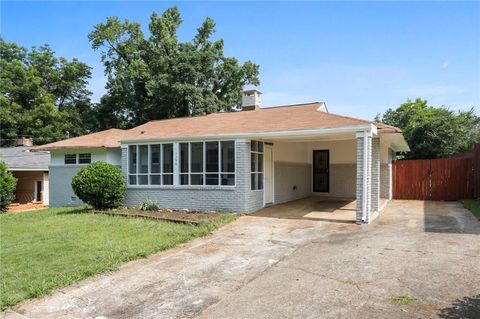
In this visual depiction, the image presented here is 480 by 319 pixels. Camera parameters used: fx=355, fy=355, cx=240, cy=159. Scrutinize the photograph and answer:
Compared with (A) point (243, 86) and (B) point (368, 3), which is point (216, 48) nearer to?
(A) point (243, 86)

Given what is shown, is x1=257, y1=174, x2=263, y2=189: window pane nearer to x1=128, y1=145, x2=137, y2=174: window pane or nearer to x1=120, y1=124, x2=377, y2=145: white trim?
x1=120, y1=124, x2=377, y2=145: white trim

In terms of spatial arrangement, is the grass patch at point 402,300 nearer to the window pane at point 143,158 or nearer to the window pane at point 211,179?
the window pane at point 211,179

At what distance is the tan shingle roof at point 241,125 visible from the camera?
10781mm

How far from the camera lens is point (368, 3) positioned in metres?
10.3

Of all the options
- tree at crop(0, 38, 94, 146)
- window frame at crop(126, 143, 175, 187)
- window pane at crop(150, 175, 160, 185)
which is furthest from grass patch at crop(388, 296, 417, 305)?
tree at crop(0, 38, 94, 146)

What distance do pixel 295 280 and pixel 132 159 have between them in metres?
10.1

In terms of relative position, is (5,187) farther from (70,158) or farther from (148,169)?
(148,169)

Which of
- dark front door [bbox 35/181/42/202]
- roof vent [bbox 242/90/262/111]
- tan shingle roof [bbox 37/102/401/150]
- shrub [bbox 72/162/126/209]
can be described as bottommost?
dark front door [bbox 35/181/42/202]

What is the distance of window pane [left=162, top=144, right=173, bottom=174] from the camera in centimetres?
1301

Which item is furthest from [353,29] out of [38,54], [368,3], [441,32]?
[38,54]

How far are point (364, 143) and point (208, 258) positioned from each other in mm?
5341

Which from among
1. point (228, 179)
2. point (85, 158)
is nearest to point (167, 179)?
point (228, 179)

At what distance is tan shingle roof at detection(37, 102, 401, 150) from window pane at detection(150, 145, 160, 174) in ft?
1.49

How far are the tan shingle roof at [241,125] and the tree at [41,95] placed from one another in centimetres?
1701
